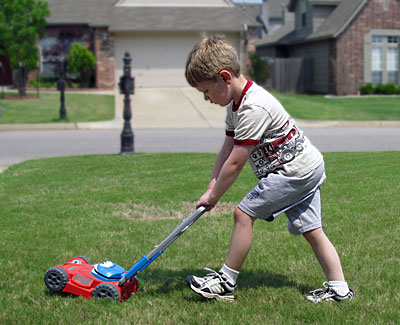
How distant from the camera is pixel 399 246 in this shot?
4.68 metres

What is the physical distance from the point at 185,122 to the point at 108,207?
40.5 ft

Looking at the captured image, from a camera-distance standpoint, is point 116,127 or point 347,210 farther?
point 116,127

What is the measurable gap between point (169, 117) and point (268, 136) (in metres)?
15.9

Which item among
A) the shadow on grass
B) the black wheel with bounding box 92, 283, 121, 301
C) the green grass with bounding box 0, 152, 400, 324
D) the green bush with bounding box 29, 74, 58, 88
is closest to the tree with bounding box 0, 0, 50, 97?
the green bush with bounding box 29, 74, 58, 88

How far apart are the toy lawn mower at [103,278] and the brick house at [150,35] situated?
24056 mm

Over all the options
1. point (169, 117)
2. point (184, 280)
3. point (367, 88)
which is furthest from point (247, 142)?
point (367, 88)

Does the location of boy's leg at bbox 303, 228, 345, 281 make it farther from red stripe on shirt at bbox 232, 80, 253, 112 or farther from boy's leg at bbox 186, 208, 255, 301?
red stripe on shirt at bbox 232, 80, 253, 112

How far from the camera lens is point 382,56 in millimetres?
28016

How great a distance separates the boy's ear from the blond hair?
0.06 feet

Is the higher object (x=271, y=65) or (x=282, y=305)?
(x=271, y=65)

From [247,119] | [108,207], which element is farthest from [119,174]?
[247,119]

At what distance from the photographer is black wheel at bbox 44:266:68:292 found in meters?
3.84

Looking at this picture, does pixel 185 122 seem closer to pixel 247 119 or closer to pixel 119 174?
pixel 119 174

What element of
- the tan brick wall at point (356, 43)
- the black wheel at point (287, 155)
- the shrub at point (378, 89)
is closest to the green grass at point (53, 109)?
the tan brick wall at point (356, 43)
